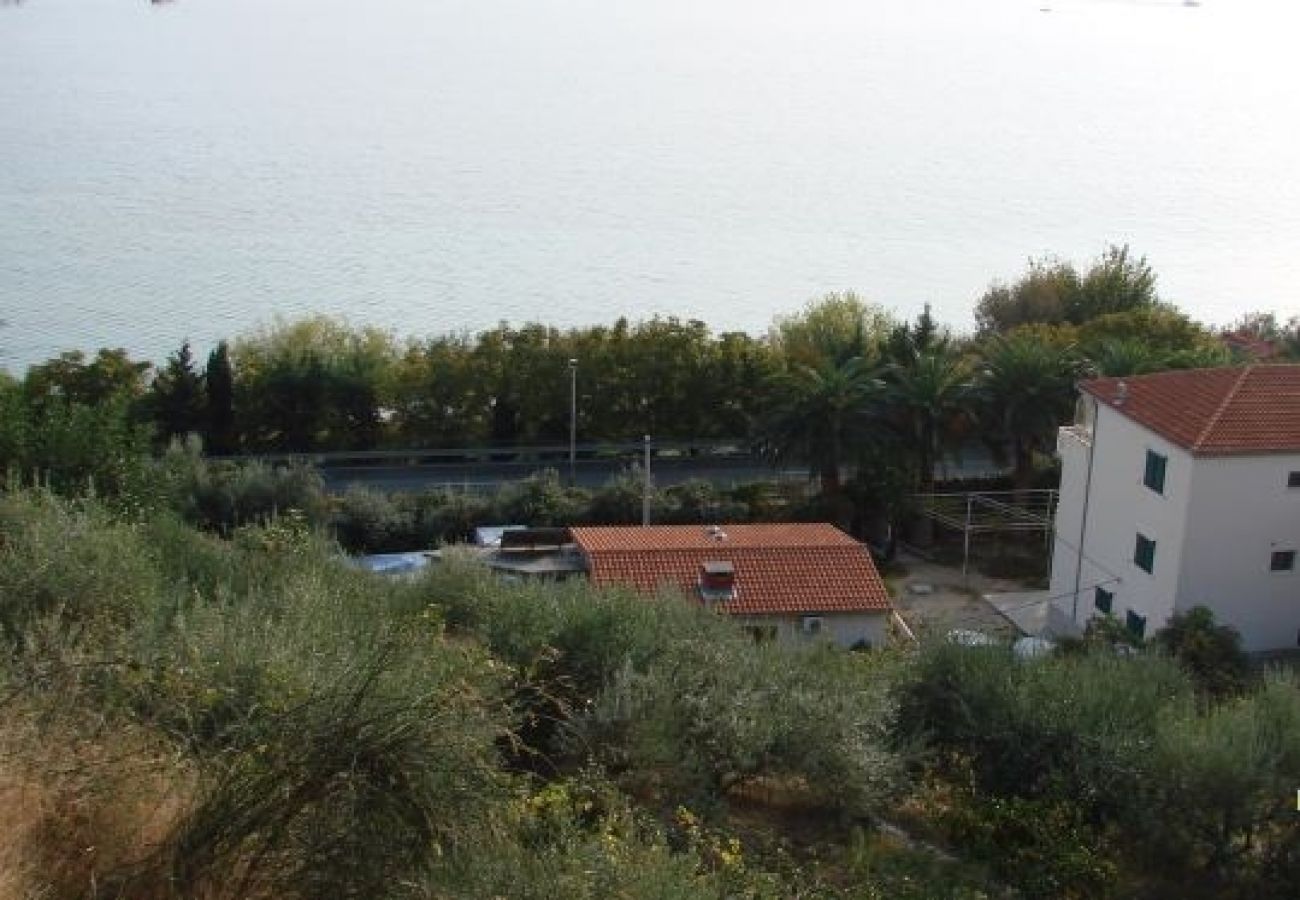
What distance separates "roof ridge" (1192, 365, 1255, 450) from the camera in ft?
57.9

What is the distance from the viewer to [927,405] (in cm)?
2481

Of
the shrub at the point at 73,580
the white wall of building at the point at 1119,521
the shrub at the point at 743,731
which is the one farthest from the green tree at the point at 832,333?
the shrub at the point at 73,580

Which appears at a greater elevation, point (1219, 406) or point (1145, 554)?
point (1219, 406)

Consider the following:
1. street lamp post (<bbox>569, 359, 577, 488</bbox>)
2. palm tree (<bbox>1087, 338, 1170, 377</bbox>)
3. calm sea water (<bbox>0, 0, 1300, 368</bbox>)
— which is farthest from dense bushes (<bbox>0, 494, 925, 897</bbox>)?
calm sea water (<bbox>0, 0, 1300, 368</bbox>)

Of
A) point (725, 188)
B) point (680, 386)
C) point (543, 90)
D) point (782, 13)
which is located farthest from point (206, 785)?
point (782, 13)

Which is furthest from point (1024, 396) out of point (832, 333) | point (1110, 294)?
point (1110, 294)

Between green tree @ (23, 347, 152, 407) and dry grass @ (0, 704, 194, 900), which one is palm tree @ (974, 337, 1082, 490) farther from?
dry grass @ (0, 704, 194, 900)

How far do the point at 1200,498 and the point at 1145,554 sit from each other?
1242 millimetres

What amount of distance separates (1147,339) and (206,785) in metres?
26.5

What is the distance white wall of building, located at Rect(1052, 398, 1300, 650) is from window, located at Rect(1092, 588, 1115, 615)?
6 cm

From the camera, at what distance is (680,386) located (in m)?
29.1

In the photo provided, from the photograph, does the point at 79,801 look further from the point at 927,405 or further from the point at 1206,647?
the point at 927,405

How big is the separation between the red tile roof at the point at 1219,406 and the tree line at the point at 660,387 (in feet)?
17.4

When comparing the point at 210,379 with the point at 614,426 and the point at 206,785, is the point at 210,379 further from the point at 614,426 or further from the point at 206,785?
Answer: the point at 206,785
